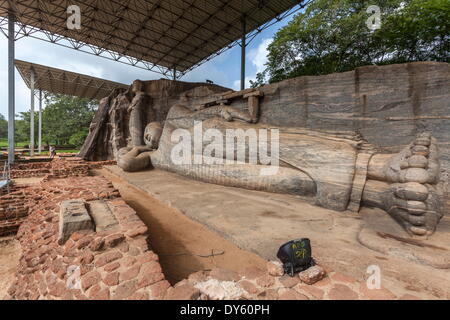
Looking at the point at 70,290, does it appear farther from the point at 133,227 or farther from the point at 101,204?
the point at 101,204

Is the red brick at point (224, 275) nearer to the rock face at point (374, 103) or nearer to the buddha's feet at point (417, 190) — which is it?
the buddha's feet at point (417, 190)

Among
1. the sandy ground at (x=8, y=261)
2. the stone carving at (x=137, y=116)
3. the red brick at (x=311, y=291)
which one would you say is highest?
the stone carving at (x=137, y=116)

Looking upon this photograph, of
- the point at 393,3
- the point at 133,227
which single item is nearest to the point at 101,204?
the point at 133,227

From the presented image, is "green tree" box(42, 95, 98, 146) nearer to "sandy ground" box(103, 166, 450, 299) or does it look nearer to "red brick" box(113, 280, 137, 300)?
"sandy ground" box(103, 166, 450, 299)

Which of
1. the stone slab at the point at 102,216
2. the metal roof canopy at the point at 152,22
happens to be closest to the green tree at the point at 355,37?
the metal roof canopy at the point at 152,22

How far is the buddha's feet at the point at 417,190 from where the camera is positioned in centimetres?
197

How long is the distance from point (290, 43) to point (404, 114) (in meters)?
8.11

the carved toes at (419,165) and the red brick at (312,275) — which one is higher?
the carved toes at (419,165)

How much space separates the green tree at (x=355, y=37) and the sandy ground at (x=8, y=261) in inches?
416

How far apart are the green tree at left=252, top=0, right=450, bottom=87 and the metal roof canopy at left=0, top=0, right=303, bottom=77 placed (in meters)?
1.43

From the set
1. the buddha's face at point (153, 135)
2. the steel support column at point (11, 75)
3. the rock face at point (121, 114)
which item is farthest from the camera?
the rock face at point (121, 114)

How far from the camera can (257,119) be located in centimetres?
481

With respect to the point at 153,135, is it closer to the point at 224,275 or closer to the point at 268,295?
the point at 224,275

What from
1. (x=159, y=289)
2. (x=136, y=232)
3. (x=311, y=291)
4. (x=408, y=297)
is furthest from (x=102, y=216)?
(x=408, y=297)
